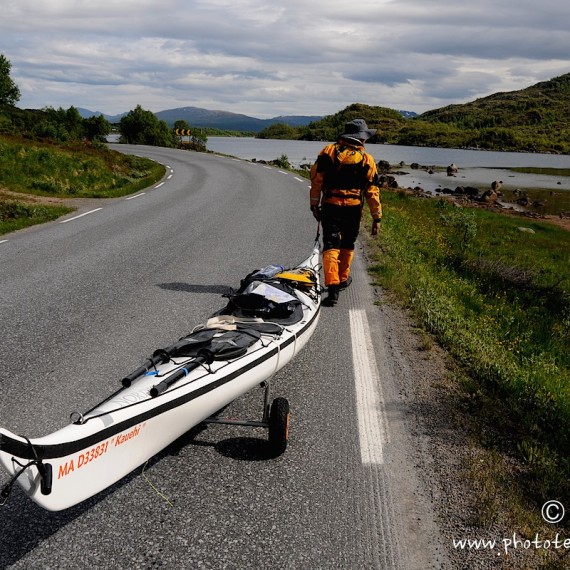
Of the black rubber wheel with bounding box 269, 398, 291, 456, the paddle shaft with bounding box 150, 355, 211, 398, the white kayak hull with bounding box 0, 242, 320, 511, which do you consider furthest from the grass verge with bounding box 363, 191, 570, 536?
the paddle shaft with bounding box 150, 355, 211, 398

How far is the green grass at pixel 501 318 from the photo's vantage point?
420 cm

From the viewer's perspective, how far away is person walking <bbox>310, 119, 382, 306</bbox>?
22.9 ft

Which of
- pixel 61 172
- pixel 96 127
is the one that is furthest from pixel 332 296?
pixel 96 127

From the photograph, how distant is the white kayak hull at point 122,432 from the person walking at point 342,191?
334cm

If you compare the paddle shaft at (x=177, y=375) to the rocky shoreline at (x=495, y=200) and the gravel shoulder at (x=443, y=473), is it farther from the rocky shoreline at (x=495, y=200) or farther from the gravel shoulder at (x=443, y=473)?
the rocky shoreline at (x=495, y=200)

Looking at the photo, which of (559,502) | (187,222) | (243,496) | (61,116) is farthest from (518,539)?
(61,116)

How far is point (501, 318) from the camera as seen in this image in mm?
9078

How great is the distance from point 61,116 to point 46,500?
7212cm

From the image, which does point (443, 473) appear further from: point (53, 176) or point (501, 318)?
point (53, 176)

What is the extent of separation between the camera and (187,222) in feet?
44.4

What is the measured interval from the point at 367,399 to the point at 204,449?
1606mm

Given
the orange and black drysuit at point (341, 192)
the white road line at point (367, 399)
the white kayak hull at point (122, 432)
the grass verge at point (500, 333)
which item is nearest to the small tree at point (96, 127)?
the grass verge at point (500, 333)

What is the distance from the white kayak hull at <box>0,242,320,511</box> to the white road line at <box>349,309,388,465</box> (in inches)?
36.1

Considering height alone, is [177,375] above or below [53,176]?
below
